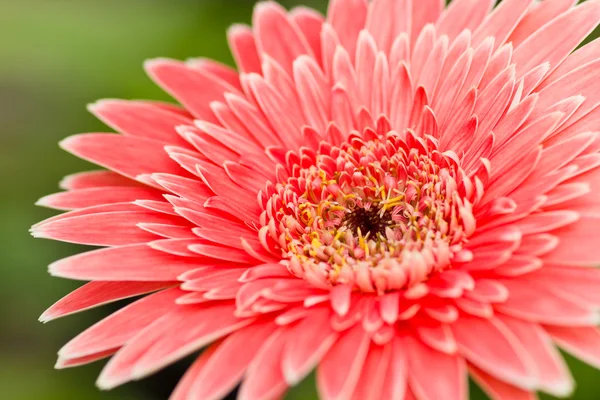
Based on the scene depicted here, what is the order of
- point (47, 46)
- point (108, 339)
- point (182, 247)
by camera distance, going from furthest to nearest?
point (47, 46) < point (182, 247) < point (108, 339)

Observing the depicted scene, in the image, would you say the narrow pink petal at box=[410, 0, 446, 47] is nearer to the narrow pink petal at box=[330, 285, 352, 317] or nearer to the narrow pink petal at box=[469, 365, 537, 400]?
the narrow pink petal at box=[330, 285, 352, 317]

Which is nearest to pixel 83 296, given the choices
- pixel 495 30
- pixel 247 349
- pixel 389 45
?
pixel 247 349

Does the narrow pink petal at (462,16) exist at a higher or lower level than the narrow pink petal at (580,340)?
higher

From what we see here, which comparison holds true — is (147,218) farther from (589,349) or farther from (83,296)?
(589,349)

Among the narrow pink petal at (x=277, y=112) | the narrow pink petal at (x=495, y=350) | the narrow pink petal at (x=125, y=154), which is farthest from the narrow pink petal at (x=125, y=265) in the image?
the narrow pink petal at (x=495, y=350)

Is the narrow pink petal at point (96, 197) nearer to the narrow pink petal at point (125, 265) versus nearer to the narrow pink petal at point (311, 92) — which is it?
the narrow pink petal at point (125, 265)

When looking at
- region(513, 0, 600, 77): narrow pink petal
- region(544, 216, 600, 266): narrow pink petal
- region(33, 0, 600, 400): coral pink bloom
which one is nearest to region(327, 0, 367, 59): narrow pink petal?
region(33, 0, 600, 400): coral pink bloom
